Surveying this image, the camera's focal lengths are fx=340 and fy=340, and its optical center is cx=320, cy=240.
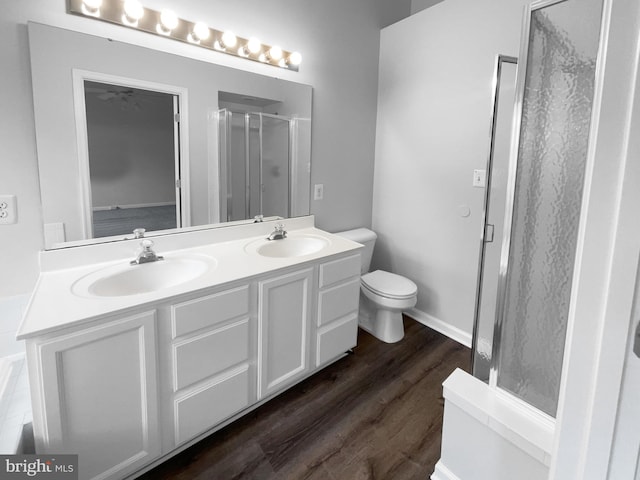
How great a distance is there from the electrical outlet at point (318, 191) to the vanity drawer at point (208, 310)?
122 centimetres

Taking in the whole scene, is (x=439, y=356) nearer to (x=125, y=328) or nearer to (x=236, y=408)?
(x=236, y=408)

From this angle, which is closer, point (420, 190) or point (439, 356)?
point (439, 356)

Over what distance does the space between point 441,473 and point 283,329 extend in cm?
92

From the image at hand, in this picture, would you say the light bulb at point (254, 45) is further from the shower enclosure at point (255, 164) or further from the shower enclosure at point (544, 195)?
the shower enclosure at point (544, 195)

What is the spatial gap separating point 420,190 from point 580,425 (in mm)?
2070

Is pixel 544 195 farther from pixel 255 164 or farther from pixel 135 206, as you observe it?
pixel 135 206

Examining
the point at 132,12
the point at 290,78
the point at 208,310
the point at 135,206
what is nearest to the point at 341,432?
the point at 208,310

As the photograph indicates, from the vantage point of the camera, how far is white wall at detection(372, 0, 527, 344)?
219 centimetres

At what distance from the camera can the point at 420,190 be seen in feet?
8.68

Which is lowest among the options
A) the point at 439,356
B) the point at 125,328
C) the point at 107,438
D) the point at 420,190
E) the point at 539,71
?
the point at 439,356

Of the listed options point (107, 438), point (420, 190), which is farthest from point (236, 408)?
point (420, 190)

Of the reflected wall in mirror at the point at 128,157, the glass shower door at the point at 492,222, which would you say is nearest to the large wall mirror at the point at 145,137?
the reflected wall in mirror at the point at 128,157

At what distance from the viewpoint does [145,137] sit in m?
1.71

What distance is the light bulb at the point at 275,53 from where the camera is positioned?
2.13 metres
